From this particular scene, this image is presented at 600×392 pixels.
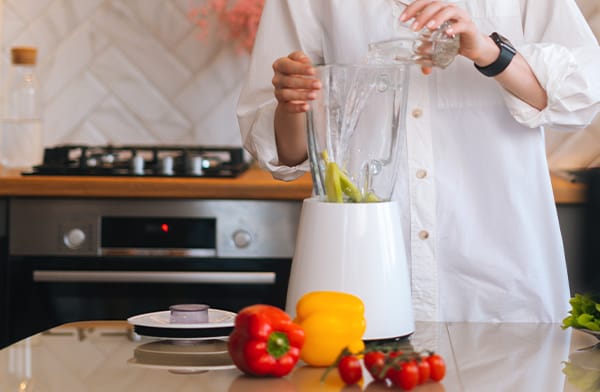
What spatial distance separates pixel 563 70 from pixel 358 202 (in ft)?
1.44

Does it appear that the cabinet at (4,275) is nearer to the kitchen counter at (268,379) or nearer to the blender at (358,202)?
the kitchen counter at (268,379)

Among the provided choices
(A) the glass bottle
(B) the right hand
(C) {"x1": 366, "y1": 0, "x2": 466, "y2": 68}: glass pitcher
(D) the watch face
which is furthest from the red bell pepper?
(A) the glass bottle

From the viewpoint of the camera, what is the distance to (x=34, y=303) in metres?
2.24

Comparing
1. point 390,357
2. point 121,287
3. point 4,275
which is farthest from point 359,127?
point 4,275

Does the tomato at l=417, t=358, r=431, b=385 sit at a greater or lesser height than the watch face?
lesser

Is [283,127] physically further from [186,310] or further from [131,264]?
[131,264]

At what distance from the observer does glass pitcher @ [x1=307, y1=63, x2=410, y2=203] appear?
3.81ft

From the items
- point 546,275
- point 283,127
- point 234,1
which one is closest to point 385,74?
point 283,127

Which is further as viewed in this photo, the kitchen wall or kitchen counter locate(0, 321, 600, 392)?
the kitchen wall

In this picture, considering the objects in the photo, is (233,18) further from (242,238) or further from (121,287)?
(121,287)

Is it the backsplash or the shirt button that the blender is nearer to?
the shirt button

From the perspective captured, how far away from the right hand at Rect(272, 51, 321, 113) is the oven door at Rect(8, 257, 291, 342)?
1.01 metres

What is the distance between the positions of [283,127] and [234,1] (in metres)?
1.31

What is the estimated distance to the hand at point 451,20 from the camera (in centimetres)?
121
